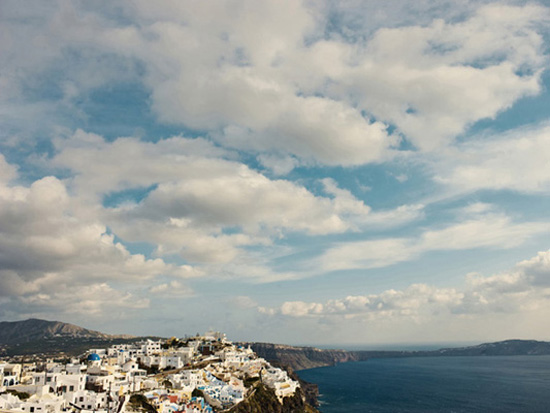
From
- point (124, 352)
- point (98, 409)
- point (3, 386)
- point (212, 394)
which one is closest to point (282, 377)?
point (212, 394)

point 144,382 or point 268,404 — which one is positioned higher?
point 144,382

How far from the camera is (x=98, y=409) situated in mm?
81562

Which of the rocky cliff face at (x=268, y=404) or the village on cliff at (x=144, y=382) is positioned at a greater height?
the village on cliff at (x=144, y=382)

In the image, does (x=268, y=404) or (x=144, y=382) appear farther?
(x=268, y=404)

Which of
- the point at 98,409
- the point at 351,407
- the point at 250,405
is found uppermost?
the point at 98,409

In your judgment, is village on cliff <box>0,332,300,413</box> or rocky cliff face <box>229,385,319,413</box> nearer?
village on cliff <box>0,332,300,413</box>

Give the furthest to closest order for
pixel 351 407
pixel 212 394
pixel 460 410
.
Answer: pixel 351 407 → pixel 460 410 → pixel 212 394

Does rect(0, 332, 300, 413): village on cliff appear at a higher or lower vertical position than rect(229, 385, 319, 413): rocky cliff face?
higher

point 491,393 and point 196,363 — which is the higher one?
point 196,363

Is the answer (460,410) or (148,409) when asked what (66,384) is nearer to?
(148,409)

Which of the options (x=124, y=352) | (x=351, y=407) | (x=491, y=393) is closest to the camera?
(x=124, y=352)

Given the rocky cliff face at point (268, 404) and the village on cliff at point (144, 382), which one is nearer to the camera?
the village on cliff at point (144, 382)

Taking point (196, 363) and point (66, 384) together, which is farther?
point (196, 363)

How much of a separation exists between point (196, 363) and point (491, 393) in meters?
154
